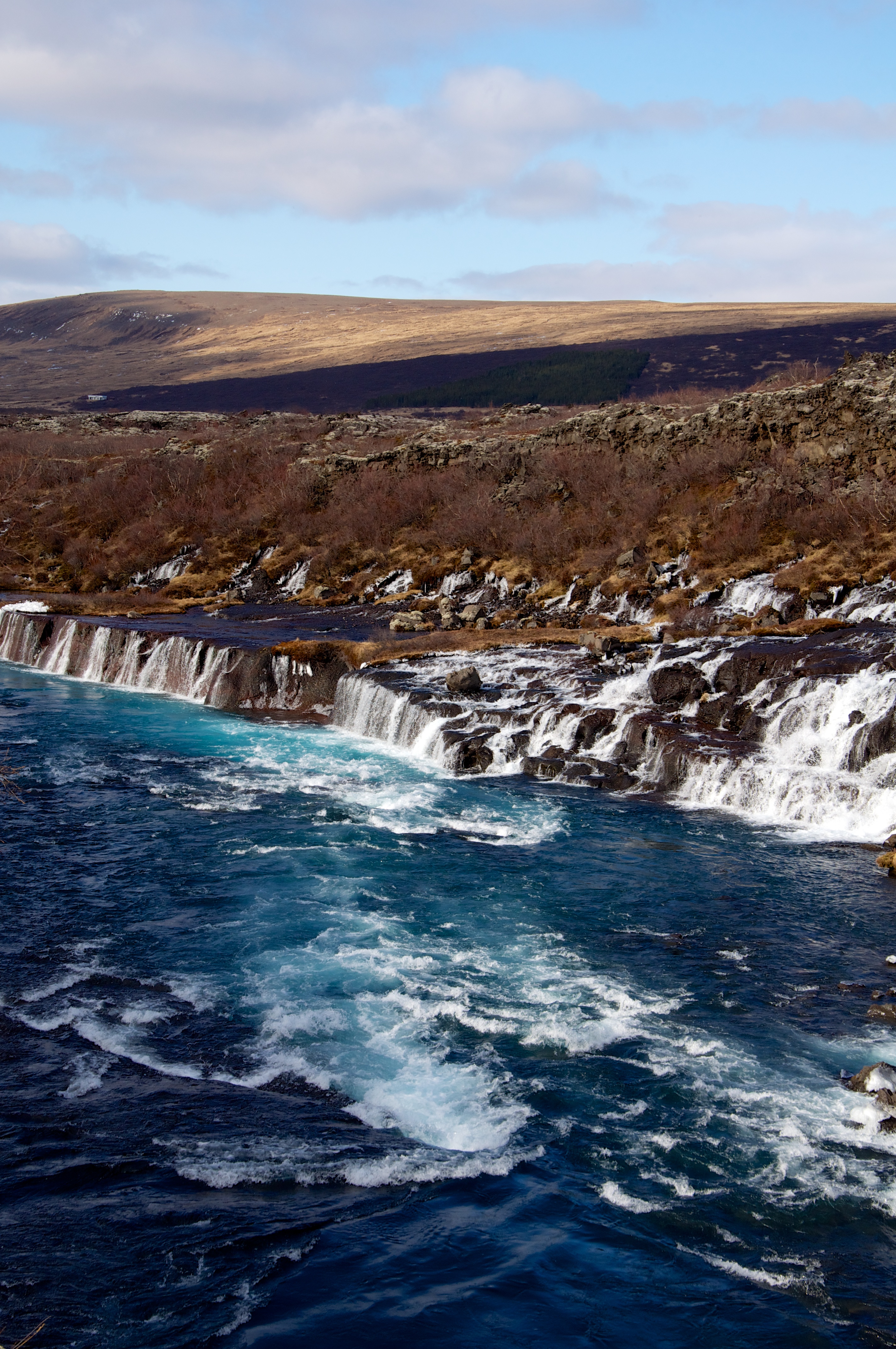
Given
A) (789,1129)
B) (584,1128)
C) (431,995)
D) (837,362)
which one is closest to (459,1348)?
(584,1128)

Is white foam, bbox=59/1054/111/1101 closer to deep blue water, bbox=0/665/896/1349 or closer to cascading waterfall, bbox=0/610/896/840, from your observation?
deep blue water, bbox=0/665/896/1349

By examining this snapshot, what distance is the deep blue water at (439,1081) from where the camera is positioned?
8633 mm

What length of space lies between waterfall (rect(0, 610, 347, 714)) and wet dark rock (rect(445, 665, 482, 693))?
5035 mm

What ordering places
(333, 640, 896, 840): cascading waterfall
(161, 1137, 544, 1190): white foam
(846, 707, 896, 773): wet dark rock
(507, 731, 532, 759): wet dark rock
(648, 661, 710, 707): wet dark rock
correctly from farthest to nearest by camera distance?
(648, 661, 710, 707): wet dark rock → (507, 731, 532, 759): wet dark rock → (846, 707, 896, 773): wet dark rock → (333, 640, 896, 840): cascading waterfall → (161, 1137, 544, 1190): white foam

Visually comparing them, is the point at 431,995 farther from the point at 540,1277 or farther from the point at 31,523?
the point at 31,523

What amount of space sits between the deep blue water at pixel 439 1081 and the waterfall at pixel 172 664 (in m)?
10.9

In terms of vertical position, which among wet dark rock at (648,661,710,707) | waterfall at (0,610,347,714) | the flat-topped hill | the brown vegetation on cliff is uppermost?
the flat-topped hill

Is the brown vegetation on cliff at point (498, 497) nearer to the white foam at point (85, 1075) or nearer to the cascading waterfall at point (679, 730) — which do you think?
the cascading waterfall at point (679, 730)

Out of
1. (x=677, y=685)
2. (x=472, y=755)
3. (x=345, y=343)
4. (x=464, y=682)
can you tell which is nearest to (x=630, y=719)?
(x=677, y=685)

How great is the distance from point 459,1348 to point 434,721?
19.2 metres

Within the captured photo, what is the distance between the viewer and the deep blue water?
8633 millimetres

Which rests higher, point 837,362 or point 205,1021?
point 837,362

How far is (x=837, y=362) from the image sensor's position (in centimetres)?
8188

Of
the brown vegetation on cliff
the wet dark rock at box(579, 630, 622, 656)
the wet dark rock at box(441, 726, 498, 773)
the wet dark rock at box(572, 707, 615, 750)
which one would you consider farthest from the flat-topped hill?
the wet dark rock at box(441, 726, 498, 773)
